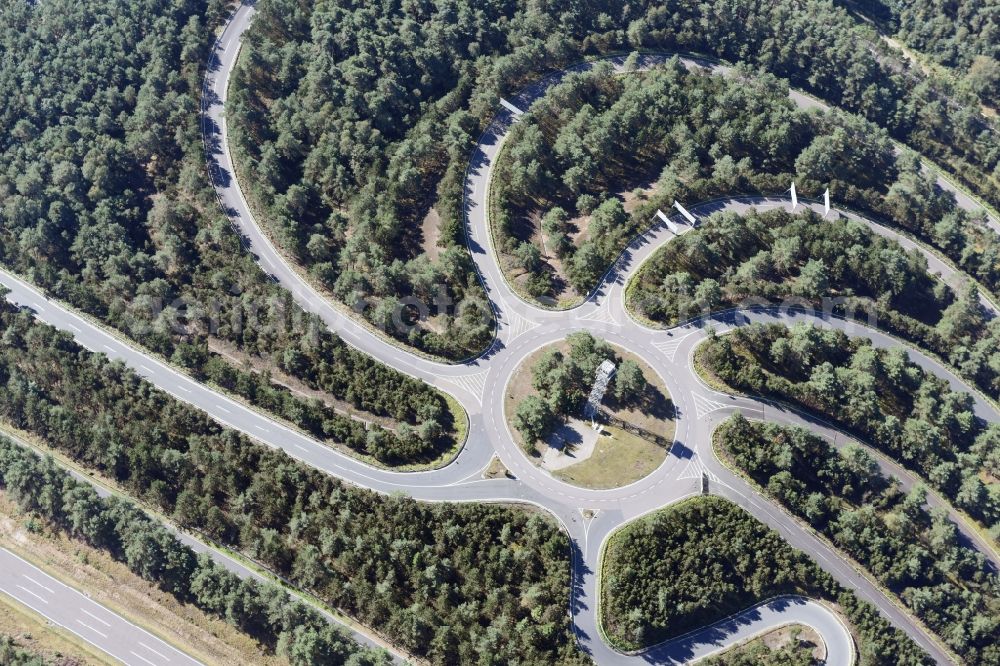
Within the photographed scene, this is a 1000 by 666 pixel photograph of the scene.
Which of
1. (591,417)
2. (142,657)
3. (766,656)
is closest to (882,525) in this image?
(766,656)

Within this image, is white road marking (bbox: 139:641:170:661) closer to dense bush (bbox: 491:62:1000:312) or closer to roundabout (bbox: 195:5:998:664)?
roundabout (bbox: 195:5:998:664)

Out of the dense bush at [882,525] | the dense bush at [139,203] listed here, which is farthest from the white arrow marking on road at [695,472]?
the dense bush at [139,203]

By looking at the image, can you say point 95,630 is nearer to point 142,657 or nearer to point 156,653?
point 142,657

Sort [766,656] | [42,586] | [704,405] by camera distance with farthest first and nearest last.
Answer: [704,405], [42,586], [766,656]

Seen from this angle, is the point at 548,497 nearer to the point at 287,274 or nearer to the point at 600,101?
the point at 287,274

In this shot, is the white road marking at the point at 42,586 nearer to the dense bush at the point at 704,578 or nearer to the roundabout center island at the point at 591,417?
the roundabout center island at the point at 591,417

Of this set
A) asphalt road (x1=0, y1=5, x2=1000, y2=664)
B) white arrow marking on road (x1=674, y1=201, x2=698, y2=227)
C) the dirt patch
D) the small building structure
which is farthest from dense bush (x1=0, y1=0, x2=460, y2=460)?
white arrow marking on road (x1=674, y1=201, x2=698, y2=227)
